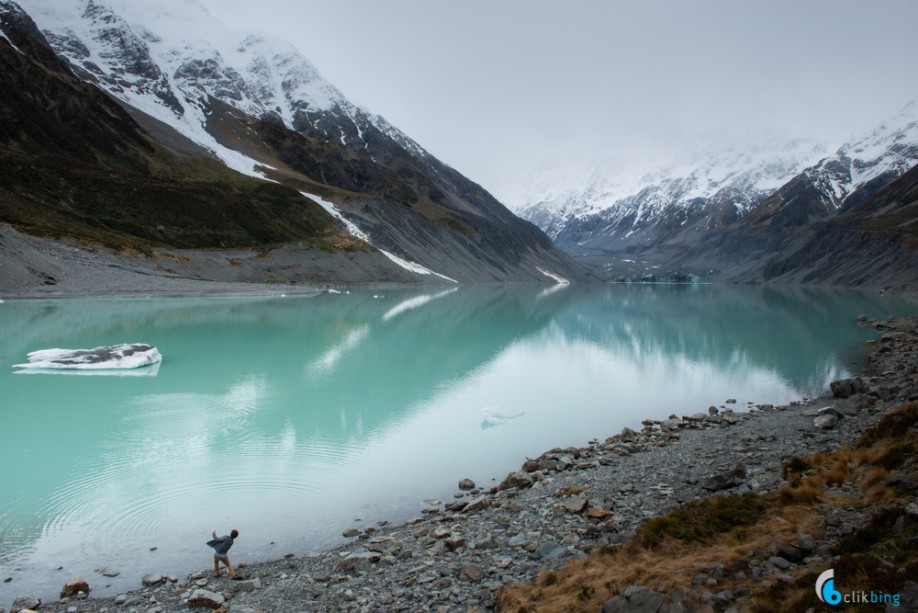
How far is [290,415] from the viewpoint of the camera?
2017 cm

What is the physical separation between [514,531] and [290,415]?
12.4 metres

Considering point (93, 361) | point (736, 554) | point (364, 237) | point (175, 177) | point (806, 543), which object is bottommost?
point (736, 554)

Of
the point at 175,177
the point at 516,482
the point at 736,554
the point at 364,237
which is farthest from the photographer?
the point at 364,237

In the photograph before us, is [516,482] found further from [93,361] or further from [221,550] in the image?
[93,361]

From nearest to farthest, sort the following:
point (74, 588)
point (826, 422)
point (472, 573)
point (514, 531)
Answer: point (472, 573) → point (74, 588) → point (514, 531) → point (826, 422)

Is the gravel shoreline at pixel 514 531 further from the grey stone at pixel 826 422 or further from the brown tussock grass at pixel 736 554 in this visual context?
the brown tussock grass at pixel 736 554

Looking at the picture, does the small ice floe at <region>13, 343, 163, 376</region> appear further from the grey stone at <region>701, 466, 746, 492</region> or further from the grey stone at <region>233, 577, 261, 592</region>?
the grey stone at <region>701, 466, 746, 492</region>

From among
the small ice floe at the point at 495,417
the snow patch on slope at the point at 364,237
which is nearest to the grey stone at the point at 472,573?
the small ice floe at the point at 495,417

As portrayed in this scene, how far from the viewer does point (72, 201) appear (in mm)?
85750

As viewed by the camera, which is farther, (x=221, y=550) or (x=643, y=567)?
(x=221, y=550)

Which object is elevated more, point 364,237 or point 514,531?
point 364,237

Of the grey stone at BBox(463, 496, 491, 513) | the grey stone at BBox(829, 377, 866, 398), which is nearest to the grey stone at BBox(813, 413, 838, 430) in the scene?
the grey stone at BBox(829, 377, 866, 398)

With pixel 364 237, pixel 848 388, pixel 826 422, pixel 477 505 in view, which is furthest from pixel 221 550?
pixel 364 237

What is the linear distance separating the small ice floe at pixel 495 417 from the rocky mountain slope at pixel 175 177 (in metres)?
71.2
